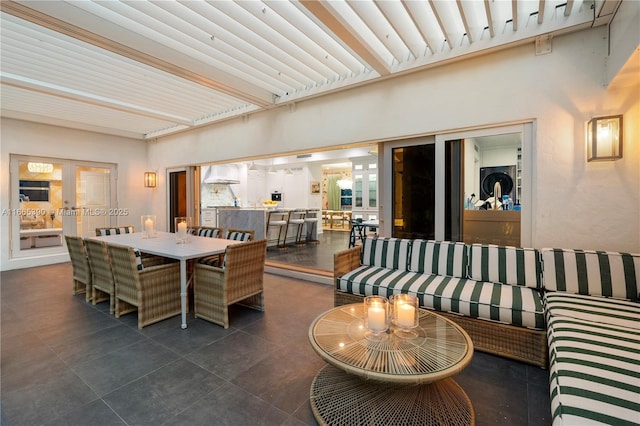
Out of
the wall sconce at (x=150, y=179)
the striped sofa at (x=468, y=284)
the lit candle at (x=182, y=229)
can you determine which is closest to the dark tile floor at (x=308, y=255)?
the striped sofa at (x=468, y=284)

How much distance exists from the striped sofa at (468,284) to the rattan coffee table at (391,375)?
0.55m

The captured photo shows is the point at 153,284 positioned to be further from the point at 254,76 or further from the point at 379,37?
the point at 379,37

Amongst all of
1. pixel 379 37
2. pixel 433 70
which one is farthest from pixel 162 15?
pixel 433 70

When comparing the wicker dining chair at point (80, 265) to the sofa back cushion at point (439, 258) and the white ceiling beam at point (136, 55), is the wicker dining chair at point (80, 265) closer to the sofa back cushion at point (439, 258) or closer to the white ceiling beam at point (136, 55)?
the white ceiling beam at point (136, 55)

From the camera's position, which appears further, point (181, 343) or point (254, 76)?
point (254, 76)

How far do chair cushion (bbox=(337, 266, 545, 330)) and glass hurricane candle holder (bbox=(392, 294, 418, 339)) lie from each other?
2.48 ft

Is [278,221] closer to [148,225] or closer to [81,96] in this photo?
[148,225]

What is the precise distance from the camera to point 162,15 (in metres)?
2.53

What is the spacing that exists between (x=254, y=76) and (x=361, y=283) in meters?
3.00

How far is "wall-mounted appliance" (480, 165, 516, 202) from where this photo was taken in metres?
3.05

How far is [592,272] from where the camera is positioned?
7.55 ft

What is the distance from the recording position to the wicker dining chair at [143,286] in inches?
109

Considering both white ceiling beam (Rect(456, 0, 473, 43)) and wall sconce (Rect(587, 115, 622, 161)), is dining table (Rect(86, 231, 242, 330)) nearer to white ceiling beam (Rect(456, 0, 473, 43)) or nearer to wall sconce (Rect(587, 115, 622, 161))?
white ceiling beam (Rect(456, 0, 473, 43))

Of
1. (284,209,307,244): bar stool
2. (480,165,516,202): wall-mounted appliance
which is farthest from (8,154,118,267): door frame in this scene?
(480,165,516,202): wall-mounted appliance
